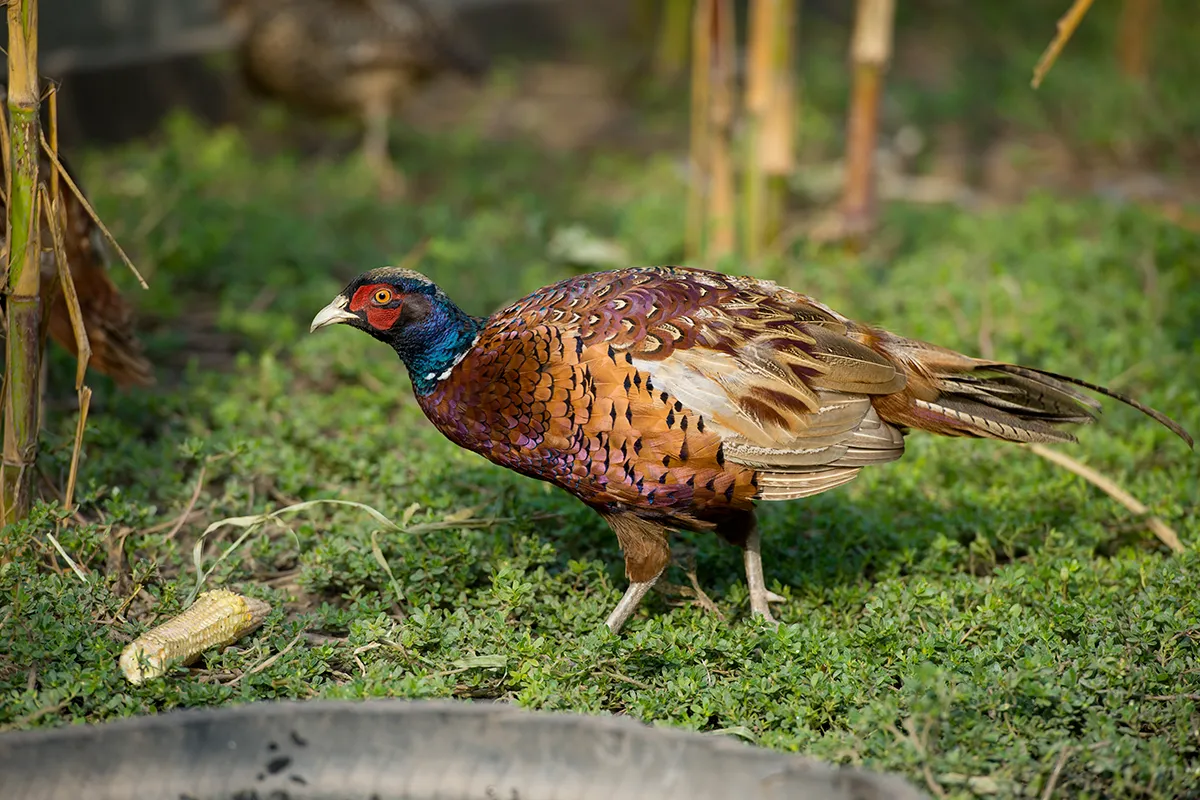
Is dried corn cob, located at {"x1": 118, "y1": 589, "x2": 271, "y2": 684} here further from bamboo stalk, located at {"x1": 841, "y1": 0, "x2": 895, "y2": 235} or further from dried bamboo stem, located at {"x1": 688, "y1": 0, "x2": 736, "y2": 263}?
bamboo stalk, located at {"x1": 841, "y1": 0, "x2": 895, "y2": 235}

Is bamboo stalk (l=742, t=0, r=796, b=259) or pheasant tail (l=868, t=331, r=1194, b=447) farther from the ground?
bamboo stalk (l=742, t=0, r=796, b=259)

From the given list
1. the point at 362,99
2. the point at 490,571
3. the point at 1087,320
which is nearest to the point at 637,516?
the point at 490,571

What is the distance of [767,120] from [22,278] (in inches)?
155

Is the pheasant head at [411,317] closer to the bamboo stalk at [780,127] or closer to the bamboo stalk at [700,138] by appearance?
the bamboo stalk at [700,138]

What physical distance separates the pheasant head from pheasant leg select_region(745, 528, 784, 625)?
1.02 meters

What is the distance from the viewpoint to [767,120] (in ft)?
21.2

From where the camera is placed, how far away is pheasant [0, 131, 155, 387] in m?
4.36

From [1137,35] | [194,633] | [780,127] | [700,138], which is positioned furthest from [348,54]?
[1137,35]

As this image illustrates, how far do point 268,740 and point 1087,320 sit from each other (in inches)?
166

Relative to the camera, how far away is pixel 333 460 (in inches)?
177

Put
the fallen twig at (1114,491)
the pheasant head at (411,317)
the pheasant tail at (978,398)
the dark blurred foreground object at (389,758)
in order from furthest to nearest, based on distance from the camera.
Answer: the fallen twig at (1114,491) → the pheasant tail at (978,398) → the pheasant head at (411,317) → the dark blurred foreground object at (389,758)

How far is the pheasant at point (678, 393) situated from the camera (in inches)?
137

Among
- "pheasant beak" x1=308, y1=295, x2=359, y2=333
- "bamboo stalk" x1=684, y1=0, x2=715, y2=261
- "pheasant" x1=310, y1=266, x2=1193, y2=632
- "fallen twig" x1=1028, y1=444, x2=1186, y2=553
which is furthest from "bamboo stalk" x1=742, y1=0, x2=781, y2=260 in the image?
"pheasant beak" x1=308, y1=295, x2=359, y2=333

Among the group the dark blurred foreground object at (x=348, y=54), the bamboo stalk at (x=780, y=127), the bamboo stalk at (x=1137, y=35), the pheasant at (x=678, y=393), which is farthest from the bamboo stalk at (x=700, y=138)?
the bamboo stalk at (x=1137, y=35)
